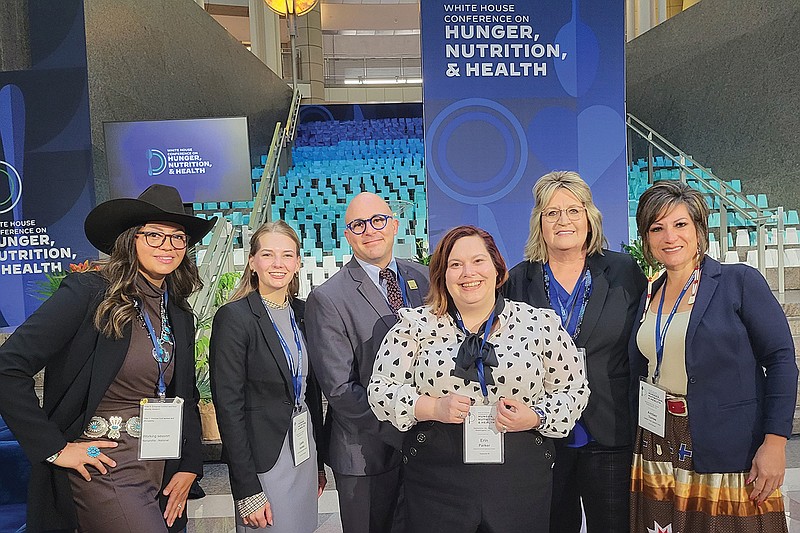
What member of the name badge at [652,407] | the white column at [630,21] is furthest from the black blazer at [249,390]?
the white column at [630,21]

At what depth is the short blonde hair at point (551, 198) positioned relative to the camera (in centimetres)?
220

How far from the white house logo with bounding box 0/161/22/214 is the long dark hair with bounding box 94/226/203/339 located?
16.1 feet

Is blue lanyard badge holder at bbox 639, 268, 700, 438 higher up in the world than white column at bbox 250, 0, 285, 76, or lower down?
lower down

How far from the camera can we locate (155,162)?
6371 mm

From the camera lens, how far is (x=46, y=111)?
20.4ft

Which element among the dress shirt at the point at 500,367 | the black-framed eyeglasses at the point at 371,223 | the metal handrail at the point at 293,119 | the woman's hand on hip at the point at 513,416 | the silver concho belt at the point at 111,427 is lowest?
the silver concho belt at the point at 111,427

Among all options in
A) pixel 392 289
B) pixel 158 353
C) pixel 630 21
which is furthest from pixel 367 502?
pixel 630 21

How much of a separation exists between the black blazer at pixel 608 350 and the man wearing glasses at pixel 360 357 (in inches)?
19.9

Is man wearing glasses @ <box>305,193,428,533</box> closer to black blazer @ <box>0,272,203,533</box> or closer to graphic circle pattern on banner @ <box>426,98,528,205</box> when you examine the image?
black blazer @ <box>0,272,203,533</box>

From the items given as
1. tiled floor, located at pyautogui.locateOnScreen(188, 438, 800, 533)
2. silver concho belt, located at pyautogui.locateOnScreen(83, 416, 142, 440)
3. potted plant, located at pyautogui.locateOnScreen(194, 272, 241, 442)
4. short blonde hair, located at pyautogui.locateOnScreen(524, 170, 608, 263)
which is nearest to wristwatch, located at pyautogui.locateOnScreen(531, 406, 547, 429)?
short blonde hair, located at pyautogui.locateOnScreen(524, 170, 608, 263)

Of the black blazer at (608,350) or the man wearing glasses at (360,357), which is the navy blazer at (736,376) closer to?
the black blazer at (608,350)

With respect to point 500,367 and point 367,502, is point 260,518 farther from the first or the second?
point 500,367

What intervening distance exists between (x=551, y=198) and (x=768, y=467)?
100 cm

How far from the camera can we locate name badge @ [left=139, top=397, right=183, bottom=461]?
1.92 metres
